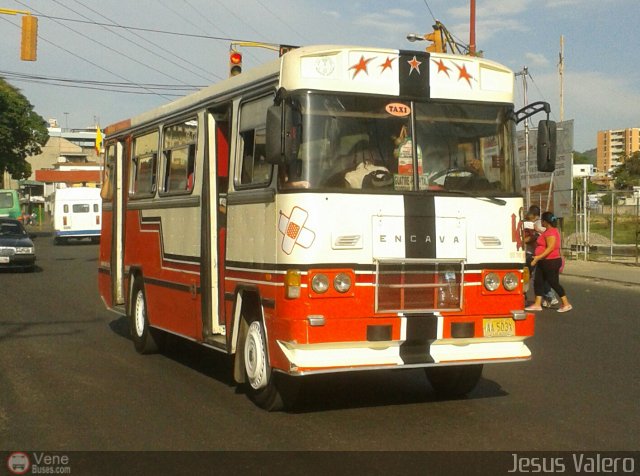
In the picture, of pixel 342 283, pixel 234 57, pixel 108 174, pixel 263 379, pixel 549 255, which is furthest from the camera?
pixel 234 57

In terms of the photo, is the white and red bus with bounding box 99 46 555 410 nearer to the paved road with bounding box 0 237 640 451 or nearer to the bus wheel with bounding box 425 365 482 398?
the bus wheel with bounding box 425 365 482 398

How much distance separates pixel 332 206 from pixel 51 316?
940 cm

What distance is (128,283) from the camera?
12.4 metres

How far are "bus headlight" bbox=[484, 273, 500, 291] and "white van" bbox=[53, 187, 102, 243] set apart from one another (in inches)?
1586

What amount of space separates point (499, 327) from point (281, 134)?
2531 mm

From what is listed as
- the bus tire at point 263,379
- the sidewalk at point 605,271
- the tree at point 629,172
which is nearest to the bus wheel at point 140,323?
the bus tire at point 263,379

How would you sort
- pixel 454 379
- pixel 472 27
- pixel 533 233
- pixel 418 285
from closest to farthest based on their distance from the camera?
1. pixel 418 285
2. pixel 454 379
3. pixel 533 233
4. pixel 472 27

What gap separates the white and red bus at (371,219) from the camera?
24.5 feet

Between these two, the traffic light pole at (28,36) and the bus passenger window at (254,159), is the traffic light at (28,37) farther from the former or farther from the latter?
the bus passenger window at (254,159)

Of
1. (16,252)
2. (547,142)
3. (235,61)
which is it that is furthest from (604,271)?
(547,142)

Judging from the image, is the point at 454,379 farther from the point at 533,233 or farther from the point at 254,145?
the point at 533,233

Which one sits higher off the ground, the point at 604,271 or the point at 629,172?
the point at 629,172

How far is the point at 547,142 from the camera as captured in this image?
28.2 feet

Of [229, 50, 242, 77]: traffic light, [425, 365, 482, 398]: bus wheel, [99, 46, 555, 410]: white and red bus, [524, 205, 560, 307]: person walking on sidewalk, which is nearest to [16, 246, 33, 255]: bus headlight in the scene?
[229, 50, 242, 77]: traffic light
